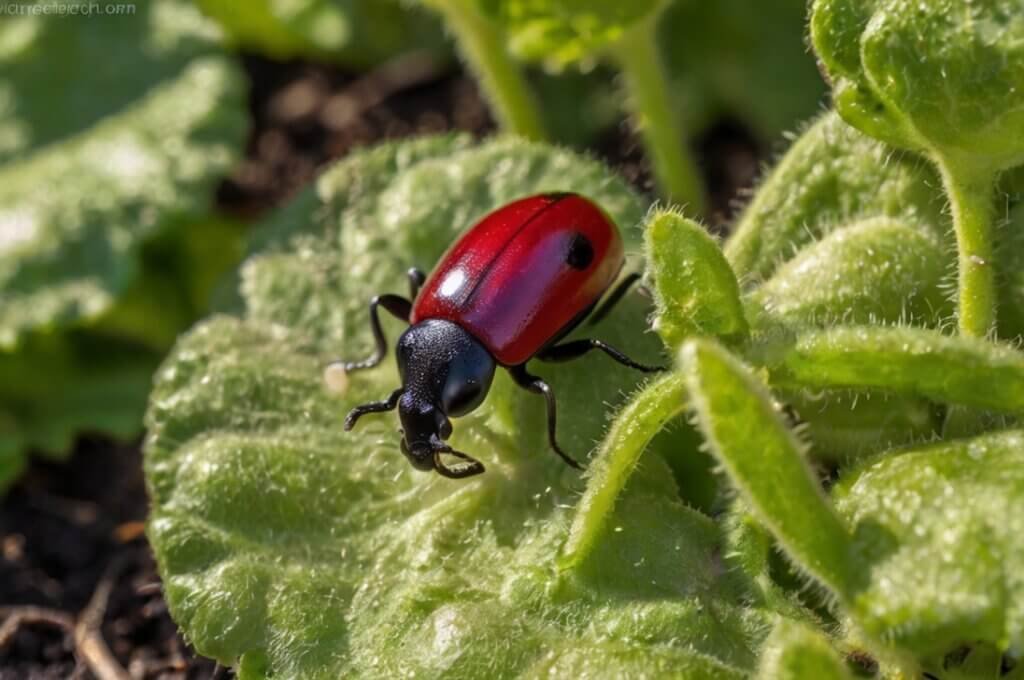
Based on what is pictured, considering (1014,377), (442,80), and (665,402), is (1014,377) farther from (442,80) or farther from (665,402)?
(442,80)

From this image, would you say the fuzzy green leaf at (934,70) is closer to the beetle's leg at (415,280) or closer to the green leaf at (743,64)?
the beetle's leg at (415,280)

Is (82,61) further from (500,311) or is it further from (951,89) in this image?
(951,89)

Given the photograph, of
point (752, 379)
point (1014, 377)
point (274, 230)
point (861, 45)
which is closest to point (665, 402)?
point (752, 379)

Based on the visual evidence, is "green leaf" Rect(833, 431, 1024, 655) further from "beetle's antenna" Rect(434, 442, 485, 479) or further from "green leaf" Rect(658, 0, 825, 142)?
"green leaf" Rect(658, 0, 825, 142)

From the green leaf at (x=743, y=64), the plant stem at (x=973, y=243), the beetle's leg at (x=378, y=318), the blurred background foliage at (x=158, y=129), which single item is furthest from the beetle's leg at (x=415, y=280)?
the green leaf at (x=743, y=64)

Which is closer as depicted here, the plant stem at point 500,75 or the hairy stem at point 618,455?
the hairy stem at point 618,455

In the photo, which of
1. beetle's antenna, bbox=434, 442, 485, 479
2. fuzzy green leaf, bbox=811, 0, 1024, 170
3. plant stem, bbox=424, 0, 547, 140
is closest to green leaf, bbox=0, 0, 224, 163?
plant stem, bbox=424, 0, 547, 140
